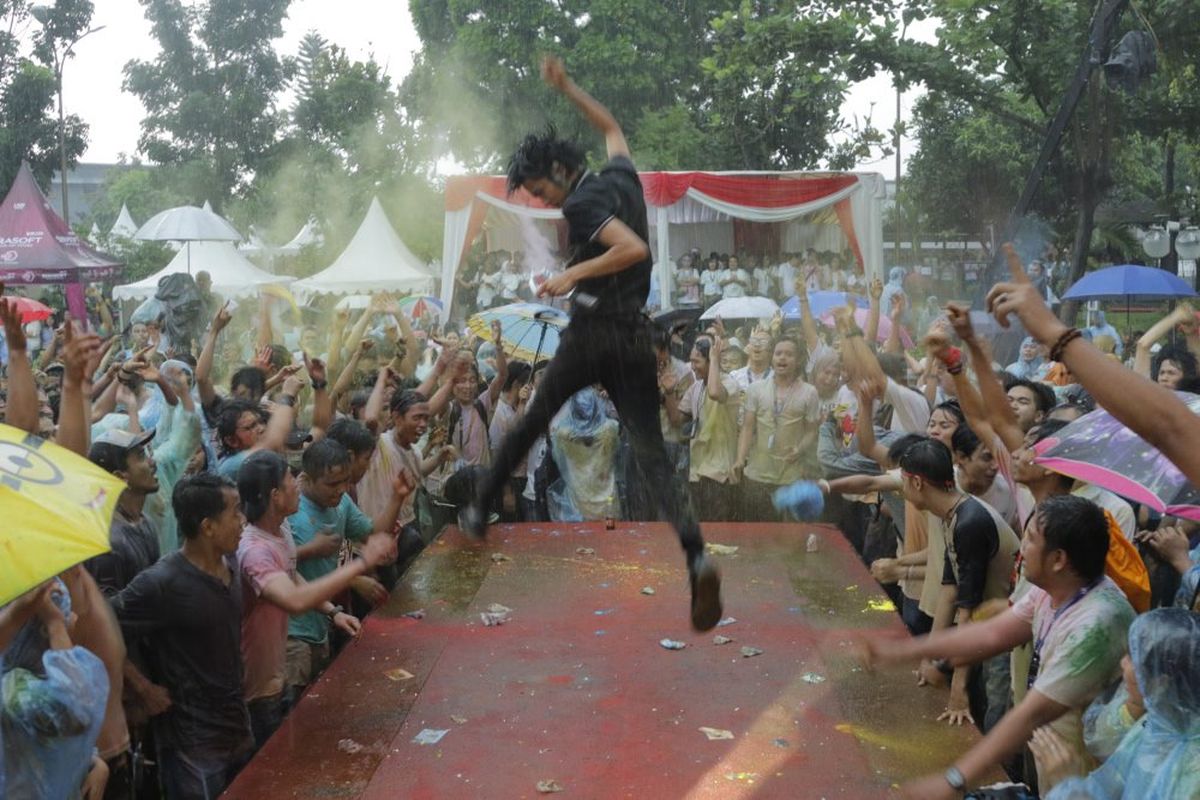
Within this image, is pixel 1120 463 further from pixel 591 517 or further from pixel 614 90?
pixel 614 90

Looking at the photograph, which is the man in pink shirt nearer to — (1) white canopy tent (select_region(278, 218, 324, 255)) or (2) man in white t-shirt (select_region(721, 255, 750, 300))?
(2) man in white t-shirt (select_region(721, 255, 750, 300))

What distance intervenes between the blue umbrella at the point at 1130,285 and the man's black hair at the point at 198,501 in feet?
31.4

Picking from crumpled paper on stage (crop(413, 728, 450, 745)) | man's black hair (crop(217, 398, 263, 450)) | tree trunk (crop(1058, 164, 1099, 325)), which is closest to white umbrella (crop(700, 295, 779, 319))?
tree trunk (crop(1058, 164, 1099, 325))

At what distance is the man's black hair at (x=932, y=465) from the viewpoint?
4.82 meters

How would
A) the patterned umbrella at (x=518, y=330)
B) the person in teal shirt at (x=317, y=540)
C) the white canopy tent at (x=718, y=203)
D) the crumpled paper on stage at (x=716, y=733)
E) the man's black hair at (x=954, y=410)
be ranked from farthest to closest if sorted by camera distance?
the white canopy tent at (x=718, y=203) < the patterned umbrella at (x=518, y=330) < the man's black hair at (x=954, y=410) < the person in teal shirt at (x=317, y=540) < the crumpled paper on stage at (x=716, y=733)

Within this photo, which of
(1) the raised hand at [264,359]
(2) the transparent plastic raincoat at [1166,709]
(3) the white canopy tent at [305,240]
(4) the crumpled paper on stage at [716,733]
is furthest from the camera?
(3) the white canopy tent at [305,240]

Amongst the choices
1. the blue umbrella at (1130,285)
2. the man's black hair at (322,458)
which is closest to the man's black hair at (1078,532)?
the man's black hair at (322,458)

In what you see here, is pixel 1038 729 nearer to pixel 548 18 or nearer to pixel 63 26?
pixel 548 18

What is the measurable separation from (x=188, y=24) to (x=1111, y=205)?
2762 cm

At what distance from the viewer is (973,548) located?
4535 millimetres

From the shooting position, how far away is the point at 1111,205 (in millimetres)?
32094

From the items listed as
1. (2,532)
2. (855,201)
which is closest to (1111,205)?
(855,201)

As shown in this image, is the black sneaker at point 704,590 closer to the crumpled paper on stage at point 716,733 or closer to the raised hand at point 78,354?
the crumpled paper on stage at point 716,733

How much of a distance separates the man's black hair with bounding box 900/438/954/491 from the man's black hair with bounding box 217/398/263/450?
307 cm
